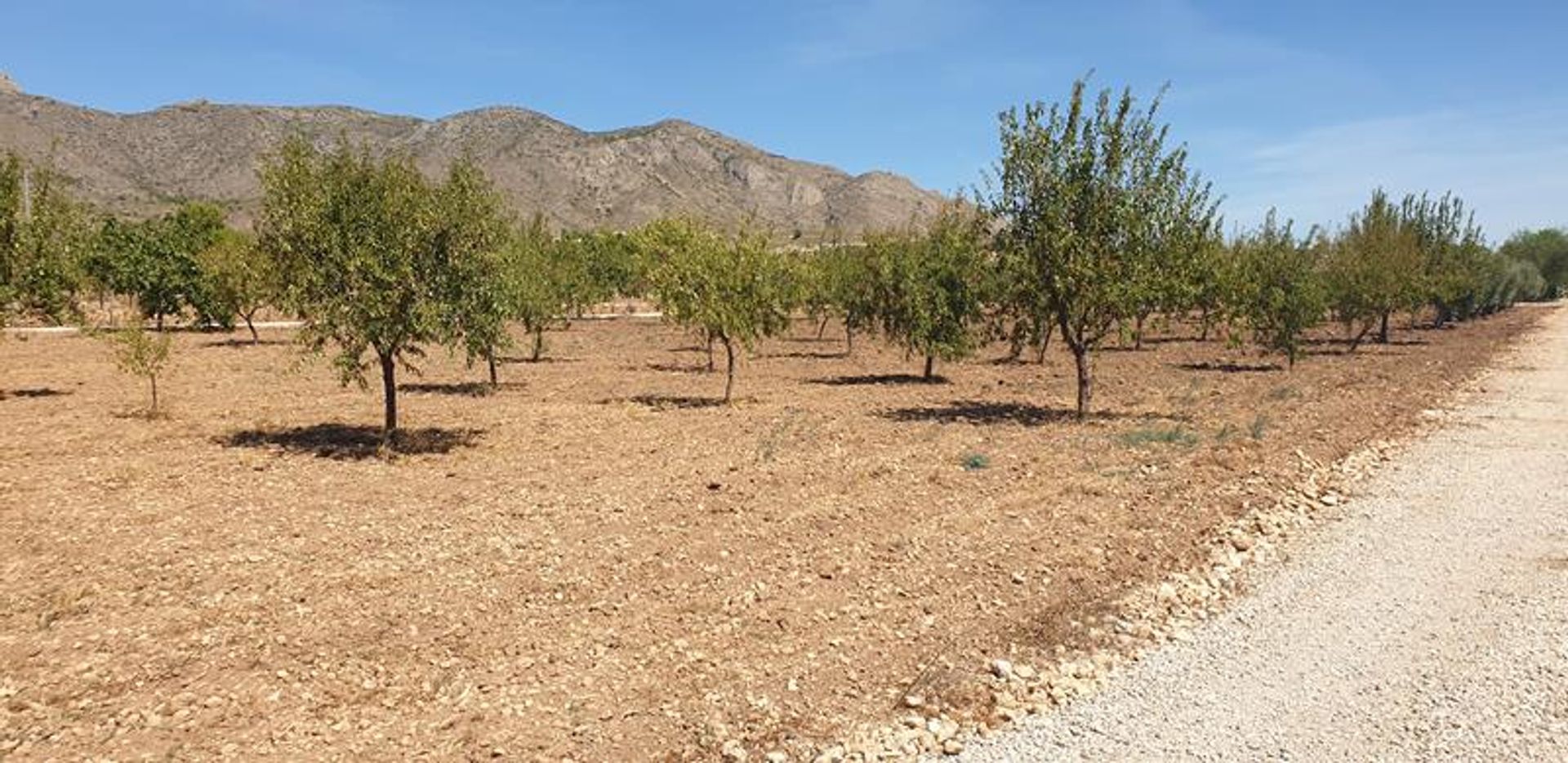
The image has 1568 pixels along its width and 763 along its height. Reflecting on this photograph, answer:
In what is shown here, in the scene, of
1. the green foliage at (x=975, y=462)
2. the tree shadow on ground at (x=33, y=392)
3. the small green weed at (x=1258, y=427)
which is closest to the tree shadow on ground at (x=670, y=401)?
the green foliage at (x=975, y=462)

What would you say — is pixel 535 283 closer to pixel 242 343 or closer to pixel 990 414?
pixel 990 414

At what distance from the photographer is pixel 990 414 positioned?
25031mm

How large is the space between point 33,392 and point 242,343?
20.0m

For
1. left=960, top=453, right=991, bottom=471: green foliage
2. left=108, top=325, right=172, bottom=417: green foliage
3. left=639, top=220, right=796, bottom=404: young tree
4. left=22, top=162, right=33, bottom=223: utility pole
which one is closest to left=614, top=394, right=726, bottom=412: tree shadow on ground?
A: left=639, top=220, right=796, bottom=404: young tree

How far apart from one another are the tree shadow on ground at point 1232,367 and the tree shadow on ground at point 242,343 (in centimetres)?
4278

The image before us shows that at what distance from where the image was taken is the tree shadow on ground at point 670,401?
1035 inches

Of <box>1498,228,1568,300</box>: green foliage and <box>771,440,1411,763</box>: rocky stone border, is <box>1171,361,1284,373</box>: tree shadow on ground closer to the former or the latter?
<box>771,440,1411,763</box>: rocky stone border

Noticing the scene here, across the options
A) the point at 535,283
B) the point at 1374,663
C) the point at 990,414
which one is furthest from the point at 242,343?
the point at 1374,663

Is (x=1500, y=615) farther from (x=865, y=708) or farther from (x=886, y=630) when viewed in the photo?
(x=865, y=708)

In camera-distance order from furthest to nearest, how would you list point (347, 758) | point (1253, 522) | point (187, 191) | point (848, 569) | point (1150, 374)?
point (187, 191), point (1150, 374), point (1253, 522), point (848, 569), point (347, 758)

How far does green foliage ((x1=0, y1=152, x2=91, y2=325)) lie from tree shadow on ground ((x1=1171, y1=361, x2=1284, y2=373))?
39.0 meters

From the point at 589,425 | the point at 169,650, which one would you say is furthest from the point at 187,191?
the point at 169,650

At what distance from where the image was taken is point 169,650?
9125mm

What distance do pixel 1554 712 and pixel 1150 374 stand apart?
2890 cm
